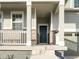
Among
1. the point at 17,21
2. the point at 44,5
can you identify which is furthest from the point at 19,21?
the point at 44,5

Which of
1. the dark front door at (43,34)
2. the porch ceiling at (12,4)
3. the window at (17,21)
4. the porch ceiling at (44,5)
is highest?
the porch ceiling at (12,4)

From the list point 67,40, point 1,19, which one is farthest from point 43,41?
point 1,19

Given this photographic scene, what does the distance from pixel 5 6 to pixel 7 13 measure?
30.9 inches

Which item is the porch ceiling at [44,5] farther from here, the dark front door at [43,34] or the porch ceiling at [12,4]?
the dark front door at [43,34]

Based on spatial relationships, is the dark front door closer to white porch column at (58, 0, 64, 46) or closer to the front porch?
the front porch

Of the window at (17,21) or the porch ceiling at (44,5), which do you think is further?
the window at (17,21)

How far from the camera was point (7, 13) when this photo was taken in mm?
17109

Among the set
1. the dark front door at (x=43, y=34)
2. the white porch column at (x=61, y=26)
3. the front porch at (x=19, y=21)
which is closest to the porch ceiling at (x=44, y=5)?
the front porch at (x=19, y=21)

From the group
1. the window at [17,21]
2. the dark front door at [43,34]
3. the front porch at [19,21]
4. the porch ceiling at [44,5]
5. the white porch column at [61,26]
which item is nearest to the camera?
the white porch column at [61,26]

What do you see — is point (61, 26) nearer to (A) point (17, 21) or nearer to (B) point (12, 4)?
(B) point (12, 4)

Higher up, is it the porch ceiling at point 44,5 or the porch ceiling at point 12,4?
the porch ceiling at point 12,4

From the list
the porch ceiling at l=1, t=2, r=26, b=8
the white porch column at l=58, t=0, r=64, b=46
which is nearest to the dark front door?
the porch ceiling at l=1, t=2, r=26, b=8

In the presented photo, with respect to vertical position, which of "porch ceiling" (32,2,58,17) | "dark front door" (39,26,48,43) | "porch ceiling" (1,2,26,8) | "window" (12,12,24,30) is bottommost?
"dark front door" (39,26,48,43)

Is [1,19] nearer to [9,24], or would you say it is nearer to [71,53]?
[9,24]
